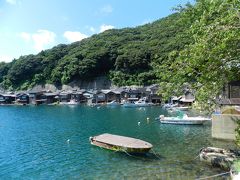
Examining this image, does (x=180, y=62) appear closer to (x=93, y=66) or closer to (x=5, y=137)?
(x=5, y=137)

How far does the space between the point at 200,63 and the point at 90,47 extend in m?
168

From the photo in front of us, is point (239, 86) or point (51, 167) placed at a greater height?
point (239, 86)

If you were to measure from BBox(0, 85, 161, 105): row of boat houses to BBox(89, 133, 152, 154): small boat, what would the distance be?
96315 mm

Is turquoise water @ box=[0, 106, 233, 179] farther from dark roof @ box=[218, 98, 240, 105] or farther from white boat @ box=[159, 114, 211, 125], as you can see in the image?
white boat @ box=[159, 114, 211, 125]

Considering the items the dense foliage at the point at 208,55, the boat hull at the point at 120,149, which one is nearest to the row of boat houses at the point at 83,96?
the boat hull at the point at 120,149

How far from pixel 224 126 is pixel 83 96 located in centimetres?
12297

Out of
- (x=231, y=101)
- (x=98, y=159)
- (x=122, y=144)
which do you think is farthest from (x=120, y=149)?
(x=231, y=101)

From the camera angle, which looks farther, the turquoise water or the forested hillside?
the forested hillside

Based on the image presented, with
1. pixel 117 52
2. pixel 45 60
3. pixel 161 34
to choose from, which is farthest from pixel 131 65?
pixel 45 60

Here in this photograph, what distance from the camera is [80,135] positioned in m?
53.6

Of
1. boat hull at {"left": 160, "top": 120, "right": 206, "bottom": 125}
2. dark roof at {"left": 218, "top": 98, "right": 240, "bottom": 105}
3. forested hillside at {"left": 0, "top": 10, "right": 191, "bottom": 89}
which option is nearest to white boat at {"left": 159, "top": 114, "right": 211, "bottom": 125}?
boat hull at {"left": 160, "top": 120, "right": 206, "bottom": 125}

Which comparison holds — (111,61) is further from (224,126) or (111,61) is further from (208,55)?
(208,55)

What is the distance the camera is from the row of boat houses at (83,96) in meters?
143

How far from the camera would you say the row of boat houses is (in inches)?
5645
